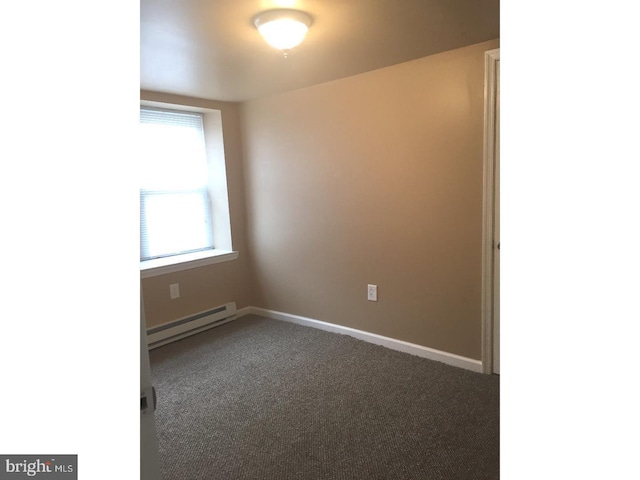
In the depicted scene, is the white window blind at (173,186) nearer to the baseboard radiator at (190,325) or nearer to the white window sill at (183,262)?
the white window sill at (183,262)

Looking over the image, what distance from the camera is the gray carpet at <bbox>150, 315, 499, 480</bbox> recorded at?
1989mm

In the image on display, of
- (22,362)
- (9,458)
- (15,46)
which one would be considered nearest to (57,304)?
(22,362)

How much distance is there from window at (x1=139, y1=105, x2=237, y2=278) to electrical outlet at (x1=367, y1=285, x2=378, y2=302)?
4.68 ft

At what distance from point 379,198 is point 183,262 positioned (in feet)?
5.77

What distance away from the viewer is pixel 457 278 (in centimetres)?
284

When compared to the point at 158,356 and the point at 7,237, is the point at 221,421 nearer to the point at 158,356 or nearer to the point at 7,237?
the point at 158,356

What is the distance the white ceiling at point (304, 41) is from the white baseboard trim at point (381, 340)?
6.51 ft

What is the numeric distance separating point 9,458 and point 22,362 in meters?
0.14

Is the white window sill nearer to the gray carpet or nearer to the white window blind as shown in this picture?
the white window blind

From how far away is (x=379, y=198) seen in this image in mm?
3156

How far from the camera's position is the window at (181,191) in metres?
3.66

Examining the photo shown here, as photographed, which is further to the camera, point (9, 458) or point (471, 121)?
point (471, 121)

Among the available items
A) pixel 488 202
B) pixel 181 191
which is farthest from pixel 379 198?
pixel 181 191
